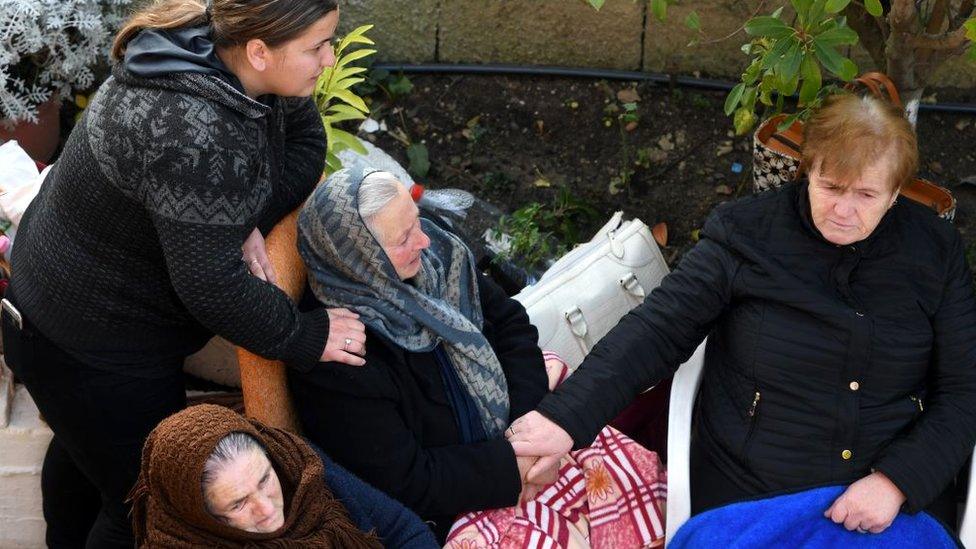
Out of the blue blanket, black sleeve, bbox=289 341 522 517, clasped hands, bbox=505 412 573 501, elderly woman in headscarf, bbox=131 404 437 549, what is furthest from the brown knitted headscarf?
the blue blanket

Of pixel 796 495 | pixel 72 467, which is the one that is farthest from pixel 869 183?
pixel 72 467

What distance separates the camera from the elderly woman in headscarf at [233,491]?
87.0 inches

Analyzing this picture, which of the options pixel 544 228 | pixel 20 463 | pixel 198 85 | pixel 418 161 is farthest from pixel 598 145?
pixel 198 85

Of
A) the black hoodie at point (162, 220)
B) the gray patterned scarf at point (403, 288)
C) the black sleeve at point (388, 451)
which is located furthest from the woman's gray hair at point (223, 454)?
the gray patterned scarf at point (403, 288)

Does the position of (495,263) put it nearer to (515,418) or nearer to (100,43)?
(515,418)

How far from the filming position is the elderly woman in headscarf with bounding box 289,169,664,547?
262 centimetres

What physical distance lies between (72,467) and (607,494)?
1.44 meters

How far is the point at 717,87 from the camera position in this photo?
460 centimetres

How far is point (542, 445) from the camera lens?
2.79 metres

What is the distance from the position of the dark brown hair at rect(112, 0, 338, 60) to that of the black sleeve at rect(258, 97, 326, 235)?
1.28 feet

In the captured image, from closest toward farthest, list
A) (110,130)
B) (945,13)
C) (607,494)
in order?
1. (110,130)
2. (607,494)
3. (945,13)

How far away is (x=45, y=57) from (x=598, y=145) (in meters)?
A: 2.10

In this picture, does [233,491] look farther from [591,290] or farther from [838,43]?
[838,43]

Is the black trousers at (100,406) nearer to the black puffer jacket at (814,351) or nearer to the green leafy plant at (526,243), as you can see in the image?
the black puffer jacket at (814,351)
